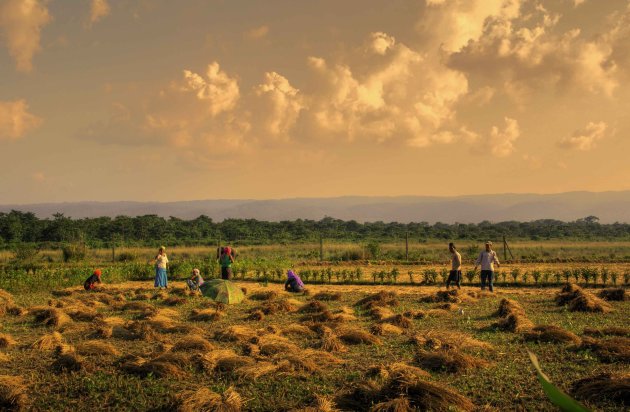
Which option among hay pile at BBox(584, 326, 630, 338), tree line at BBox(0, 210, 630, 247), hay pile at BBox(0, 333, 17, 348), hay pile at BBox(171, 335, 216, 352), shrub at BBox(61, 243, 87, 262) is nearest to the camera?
hay pile at BBox(171, 335, 216, 352)

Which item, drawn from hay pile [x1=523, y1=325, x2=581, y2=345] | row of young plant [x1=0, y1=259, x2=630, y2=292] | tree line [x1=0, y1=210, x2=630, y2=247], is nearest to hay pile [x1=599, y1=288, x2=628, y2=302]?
row of young plant [x1=0, y1=259, x2=630, y2=292]

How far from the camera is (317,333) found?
37.1 ft

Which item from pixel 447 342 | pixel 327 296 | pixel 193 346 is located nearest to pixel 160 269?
pixel 327 296

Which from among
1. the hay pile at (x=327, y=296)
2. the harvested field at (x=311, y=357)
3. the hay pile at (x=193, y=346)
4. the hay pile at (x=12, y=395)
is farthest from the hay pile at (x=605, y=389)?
the hay pile at (x=327, y=296)

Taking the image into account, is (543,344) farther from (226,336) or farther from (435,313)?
(226,336)

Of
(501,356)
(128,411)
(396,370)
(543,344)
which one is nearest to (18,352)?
(128,411)

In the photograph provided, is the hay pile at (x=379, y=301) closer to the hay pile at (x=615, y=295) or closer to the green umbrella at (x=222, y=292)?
the green umbrella at (x=222, y=292)

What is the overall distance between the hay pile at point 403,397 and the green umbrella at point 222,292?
902 cm

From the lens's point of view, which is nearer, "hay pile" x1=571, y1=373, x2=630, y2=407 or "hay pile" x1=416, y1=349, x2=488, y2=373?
"hay pile" x1=571, y1=373, x2=630, y2=407

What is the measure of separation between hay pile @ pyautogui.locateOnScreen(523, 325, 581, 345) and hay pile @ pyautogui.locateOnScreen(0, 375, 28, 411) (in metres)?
8.21

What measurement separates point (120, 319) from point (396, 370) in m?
7.92

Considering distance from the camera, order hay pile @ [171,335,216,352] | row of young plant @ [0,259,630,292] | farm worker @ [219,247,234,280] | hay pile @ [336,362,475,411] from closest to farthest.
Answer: hay pile @ [336,362,475,411], hay pile @ [171,335,216,352], farm worker @ [219,247,234,280], row of young plant @ [0,259,630,292]

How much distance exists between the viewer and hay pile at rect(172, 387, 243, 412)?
6758 mm

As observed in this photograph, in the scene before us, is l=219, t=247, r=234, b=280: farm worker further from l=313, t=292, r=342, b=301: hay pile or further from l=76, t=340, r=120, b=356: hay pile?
l=76, t=340, r=120, b=356: hay pile
